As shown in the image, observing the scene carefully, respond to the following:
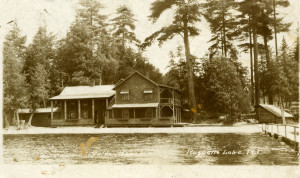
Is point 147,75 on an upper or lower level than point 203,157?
upper

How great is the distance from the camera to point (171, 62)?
36812 millimetres

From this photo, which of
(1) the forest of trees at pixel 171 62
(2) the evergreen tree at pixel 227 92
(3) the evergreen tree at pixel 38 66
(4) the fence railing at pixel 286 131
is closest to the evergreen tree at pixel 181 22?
(1) the forest of trees at pixel 171 62

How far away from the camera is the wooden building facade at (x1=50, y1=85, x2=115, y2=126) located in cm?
3316

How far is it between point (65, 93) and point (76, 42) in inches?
228

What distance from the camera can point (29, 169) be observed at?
8.50 m

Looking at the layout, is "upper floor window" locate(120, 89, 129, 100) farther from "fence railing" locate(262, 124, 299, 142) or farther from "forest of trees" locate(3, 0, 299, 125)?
"fence railing" locate(262, 124, 299, 142)

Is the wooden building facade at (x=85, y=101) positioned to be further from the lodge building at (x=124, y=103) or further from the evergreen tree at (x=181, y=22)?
the evergreen tree at (x=181, y=22)

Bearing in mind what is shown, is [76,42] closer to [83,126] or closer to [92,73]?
[92,73]

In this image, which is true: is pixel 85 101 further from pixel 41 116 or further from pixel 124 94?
pixel 41 116

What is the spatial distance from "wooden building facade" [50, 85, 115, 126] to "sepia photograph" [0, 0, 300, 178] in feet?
0.39

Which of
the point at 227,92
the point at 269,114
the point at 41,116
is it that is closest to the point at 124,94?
the point at 227,92

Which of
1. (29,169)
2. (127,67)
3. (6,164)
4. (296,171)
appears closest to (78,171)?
(29,169)

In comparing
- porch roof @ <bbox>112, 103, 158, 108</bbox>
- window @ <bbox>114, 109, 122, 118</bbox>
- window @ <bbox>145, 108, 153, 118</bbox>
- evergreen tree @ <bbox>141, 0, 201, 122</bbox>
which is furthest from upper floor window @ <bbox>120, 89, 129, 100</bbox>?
evergreen tree @ <bbox>141, 0, 201, 122</bbox>

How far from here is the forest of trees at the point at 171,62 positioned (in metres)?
23.4
